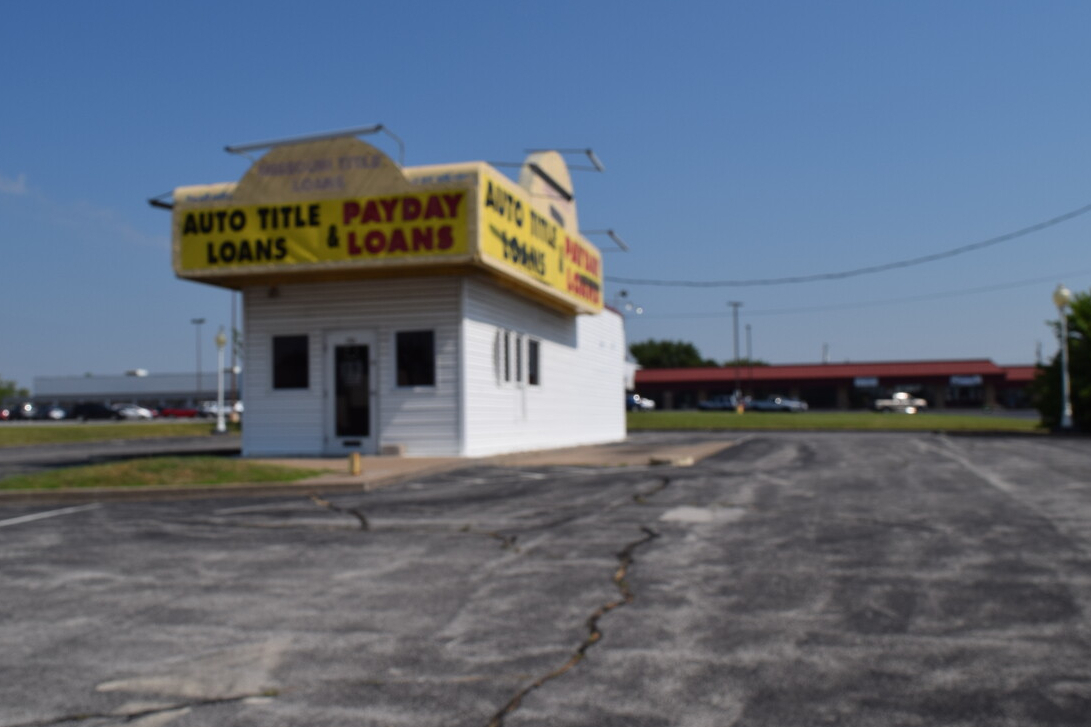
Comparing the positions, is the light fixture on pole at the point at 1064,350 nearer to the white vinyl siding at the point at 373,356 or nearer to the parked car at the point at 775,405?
the white vinyl siding at the point at 373,356

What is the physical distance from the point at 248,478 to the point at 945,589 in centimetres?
967

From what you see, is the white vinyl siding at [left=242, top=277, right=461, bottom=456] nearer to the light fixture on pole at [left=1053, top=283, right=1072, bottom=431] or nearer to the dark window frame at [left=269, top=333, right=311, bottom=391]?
the dark window frame at [left=269, top=333, right=311, bottom=391]

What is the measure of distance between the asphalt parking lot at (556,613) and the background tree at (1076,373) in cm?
2486

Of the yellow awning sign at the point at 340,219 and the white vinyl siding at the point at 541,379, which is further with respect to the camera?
the white vinyl siding at the point at 541,379

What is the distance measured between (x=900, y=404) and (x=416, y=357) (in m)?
69.7

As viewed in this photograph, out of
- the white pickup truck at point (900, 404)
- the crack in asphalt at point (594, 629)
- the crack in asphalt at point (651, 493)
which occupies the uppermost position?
the white pickup truck at point (900, 404)

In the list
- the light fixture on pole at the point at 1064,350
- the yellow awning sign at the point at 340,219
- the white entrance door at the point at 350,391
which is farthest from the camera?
the light fixture on pole at the point at 1064,350

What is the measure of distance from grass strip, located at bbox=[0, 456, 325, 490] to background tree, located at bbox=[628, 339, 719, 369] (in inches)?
5051

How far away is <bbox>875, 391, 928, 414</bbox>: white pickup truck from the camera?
264ft

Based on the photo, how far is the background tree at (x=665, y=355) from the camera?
14350 centimetres

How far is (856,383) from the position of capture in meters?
90.4

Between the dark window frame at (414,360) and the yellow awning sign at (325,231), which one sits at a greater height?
the yellow awning sign at (325,231)

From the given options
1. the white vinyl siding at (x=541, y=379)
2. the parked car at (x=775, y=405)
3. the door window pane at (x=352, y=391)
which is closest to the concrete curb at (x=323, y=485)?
the door window pane at (x=352, y=391)

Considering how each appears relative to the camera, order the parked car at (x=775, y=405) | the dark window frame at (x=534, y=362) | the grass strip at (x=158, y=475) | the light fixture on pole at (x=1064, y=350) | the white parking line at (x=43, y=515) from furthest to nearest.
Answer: the parked car at (x=775, y=405)
the light fixture on pole at (x=1064, y=350)
the dark window frame at (x=534, y=362)
the grass strip at (x=158, y=475)
the white parking line at (x=43, y=515)
